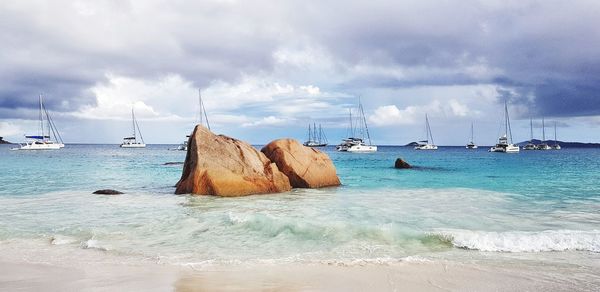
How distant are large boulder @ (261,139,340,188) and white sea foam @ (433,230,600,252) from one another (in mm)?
11288

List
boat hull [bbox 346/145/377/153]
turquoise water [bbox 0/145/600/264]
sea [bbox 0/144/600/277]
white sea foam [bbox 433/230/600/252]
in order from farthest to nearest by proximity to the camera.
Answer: boat hull [bbox 346/145/377/153], white sea foam [bbox 433/230/600/252], turquoise water [bbox 0/145/600/264], sea [bbox 0/144/600/277]

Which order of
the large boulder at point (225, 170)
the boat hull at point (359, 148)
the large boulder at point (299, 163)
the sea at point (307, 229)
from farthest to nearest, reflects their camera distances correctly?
the boat hull at point (359, 148), the large boulder at point (299, 163), the large boulder at point (225, 170), the sea at point (307, 229)

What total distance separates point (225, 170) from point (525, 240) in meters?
11.8

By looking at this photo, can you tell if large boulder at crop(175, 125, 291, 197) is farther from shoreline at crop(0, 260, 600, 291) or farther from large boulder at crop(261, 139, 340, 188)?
shoreline at crop(0, 260, 600, 291)

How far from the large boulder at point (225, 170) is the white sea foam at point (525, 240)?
9.73m

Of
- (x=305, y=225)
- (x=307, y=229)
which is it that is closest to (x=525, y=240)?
(x=307, y=229)

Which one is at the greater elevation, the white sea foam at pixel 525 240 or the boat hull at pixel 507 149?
the boat hull at pixel 507 149

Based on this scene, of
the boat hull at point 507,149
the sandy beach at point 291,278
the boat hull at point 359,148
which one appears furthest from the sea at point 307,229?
the boat hull at point 507,149

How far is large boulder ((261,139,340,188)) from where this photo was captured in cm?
2150

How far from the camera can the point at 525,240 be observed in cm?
1000

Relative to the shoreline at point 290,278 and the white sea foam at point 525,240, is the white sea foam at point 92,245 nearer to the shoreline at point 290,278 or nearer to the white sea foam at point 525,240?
the shoreline at point 290,278

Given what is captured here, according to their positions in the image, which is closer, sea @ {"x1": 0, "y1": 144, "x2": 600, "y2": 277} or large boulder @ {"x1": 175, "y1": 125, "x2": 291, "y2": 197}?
sea @ {"x1": 0, "y1": 144, "x2": 600, "y2": 277}

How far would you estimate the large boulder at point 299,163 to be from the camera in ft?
70.5

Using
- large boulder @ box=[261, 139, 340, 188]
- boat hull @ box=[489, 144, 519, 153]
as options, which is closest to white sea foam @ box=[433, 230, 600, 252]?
large boulder @ box=[261, 139, 340, 188]
